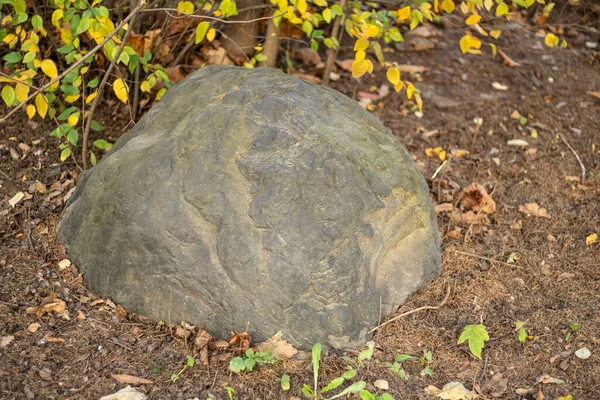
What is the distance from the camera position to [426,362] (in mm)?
2852

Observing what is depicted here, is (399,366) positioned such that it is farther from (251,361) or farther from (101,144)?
(101,144)

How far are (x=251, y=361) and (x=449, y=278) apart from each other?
1.17 meters

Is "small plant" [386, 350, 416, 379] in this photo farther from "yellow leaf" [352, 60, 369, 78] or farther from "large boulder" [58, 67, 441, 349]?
"yellow leaf" [352, 60, 369, 78]

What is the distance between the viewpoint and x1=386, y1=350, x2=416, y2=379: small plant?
277cm

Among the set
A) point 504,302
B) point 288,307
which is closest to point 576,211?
point 504,302

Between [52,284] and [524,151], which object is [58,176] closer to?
[52,284]

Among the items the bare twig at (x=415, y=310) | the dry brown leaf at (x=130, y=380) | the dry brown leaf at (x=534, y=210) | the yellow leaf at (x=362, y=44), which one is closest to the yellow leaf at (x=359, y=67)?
the yellow leaf at (x=362, y=44)

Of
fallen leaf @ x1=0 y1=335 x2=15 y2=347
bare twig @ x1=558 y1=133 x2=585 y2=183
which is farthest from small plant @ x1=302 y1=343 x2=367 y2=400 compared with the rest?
bare twig @ x1=558 y1=133 x2=585 y2=183

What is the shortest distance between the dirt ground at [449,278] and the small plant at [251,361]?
0.14 ft

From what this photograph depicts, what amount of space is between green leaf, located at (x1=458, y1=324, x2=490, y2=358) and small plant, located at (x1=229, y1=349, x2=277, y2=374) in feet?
2.78

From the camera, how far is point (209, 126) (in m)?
2.97

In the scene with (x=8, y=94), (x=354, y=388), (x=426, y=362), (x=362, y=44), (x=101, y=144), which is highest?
(x=362, y=44)

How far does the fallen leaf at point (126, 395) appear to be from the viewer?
2.53 metres

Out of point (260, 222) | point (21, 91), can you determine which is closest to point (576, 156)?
point (260, 222)
